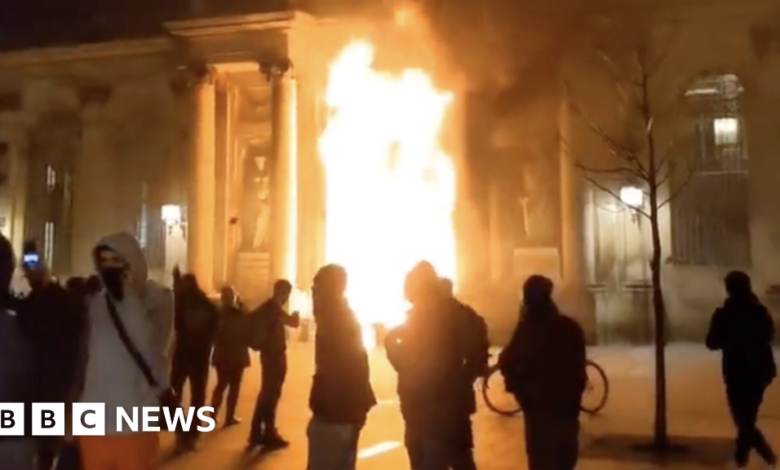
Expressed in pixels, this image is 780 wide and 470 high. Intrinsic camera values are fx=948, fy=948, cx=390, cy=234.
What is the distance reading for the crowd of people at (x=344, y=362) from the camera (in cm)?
464

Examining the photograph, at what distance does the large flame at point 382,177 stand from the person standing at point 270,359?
41.8 feet

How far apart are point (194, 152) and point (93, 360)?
2033 centimetres

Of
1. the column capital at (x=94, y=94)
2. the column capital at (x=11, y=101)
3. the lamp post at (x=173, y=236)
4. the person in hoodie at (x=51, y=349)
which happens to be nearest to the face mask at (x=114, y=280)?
the person in hoodie at (x=51, y=349)

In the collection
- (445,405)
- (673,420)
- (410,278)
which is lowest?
(673,420)

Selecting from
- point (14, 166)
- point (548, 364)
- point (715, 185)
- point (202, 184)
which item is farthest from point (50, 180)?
point (548, 364)

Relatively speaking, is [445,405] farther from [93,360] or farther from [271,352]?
[271,352]

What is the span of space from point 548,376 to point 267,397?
4.68 metres

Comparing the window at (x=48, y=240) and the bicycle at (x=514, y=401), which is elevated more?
the window at (x=48, y=240)

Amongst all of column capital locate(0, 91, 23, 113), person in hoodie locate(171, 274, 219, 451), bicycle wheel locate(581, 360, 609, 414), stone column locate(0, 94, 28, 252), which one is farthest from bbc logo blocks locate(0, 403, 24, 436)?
column capital locate(0, 91, 23, 113)

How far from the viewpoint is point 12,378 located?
4523 mm

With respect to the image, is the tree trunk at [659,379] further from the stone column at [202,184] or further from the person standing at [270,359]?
the stone column at [202,184]

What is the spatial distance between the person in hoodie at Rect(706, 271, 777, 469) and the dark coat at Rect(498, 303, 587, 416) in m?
2.33

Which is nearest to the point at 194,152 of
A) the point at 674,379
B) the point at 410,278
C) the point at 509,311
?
the point at 509,311

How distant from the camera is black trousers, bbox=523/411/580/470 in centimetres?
608
